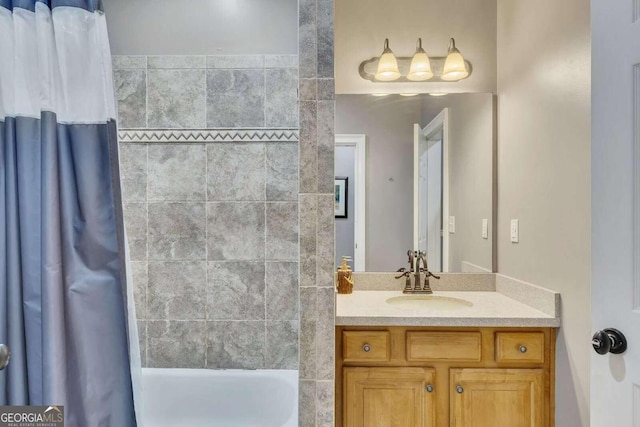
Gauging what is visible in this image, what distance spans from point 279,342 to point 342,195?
0.89m

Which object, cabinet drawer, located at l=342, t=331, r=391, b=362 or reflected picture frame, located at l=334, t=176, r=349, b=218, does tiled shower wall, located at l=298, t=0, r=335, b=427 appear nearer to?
cabinet drawer, located at l=342, t=331, r=391, b=362

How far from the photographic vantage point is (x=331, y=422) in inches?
61.7

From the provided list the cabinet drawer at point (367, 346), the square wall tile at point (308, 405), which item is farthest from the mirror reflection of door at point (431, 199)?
the square wall tile at point (308, 405)

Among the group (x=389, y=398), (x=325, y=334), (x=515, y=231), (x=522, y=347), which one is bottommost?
(x=389, y=398)

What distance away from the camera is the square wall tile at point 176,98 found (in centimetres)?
225

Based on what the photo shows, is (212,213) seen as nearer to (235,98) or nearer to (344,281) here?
(235,98)

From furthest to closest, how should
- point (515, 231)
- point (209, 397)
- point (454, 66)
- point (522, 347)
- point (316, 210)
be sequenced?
point (454, 66) < point (209, 397) < point (515, 231) < point (522, 347) < point (316, 210)

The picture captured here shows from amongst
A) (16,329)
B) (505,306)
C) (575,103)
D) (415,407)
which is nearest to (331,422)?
(415,407)

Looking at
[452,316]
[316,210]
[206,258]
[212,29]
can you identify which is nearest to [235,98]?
[212,29]

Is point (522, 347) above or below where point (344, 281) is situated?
below

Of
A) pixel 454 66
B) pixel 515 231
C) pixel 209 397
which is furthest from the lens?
pixel 454 66

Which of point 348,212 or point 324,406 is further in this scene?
point 348,212

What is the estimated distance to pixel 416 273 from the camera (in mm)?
2254

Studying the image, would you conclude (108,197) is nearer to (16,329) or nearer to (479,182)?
(16,329)
